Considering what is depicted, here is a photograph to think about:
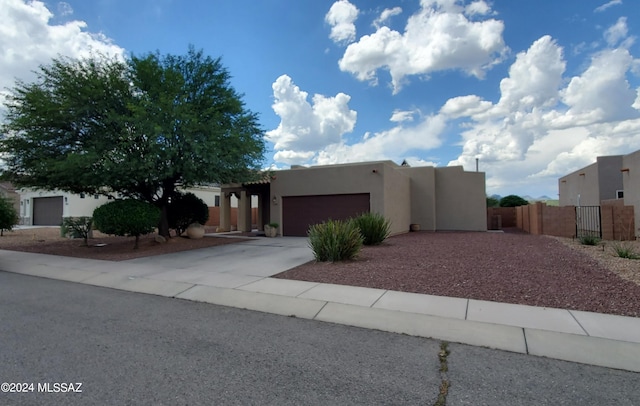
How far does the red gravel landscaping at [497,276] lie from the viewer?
6.36m

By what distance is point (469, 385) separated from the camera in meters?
3.59

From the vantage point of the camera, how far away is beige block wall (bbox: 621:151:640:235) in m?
15.6

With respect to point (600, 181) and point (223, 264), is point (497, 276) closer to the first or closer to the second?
point (223, 264)

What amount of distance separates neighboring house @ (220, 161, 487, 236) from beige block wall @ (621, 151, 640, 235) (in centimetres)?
793

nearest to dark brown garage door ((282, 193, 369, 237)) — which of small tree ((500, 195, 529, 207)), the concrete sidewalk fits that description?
the concrete sidewalk

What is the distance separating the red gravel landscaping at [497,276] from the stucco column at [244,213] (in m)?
13.6

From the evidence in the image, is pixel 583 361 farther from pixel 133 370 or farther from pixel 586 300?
pixel 133 370


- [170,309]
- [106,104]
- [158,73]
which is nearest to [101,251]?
[106,104]

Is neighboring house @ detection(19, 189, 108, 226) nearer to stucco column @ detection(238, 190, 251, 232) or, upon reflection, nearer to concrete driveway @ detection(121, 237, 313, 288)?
stucco column @ detection(238, 190, 251, 232)

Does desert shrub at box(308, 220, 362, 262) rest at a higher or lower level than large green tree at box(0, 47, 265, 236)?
lower

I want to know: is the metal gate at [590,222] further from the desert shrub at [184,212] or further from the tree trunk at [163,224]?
the tree trunk at [163,224]

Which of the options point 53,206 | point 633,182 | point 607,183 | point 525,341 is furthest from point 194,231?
point 53,206

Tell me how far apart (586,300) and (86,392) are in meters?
7.31

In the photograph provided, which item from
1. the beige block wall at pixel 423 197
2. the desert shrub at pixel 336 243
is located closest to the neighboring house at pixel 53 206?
the beige block wall at pixel 423 197
